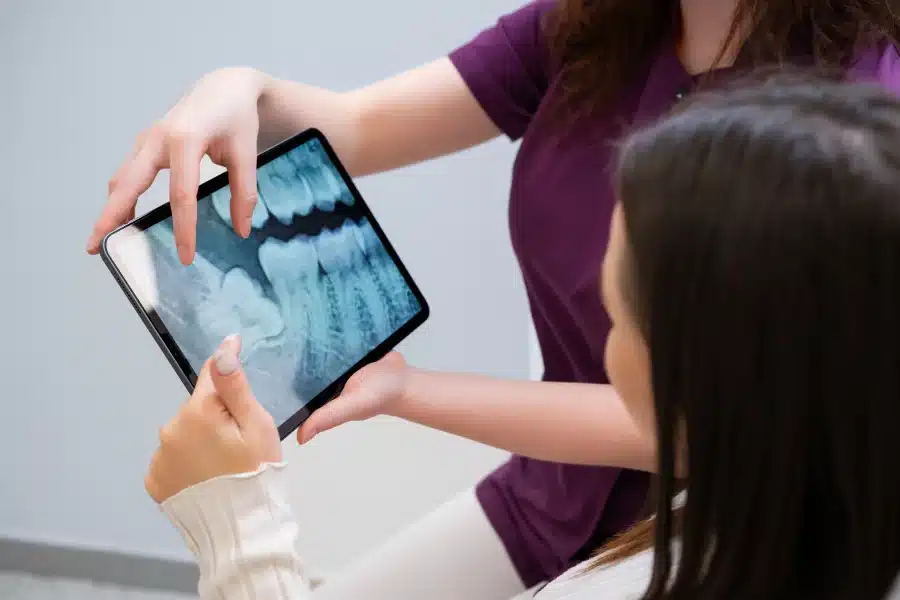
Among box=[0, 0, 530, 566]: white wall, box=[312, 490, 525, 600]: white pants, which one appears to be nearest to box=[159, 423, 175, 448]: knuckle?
box=[312, 490, 525, 600]: white pants

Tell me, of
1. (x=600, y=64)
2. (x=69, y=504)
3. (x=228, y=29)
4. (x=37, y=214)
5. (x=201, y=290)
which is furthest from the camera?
(x=69, y=504)

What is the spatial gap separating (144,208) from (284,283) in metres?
0.47

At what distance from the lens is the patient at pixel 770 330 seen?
330 millimetres

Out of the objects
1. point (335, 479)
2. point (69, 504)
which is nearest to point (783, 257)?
point (335, 479)

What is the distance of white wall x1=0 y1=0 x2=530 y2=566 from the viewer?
1.06 metres

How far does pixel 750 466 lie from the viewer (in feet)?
1.20

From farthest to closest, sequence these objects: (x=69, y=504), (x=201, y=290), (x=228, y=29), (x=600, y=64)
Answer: (x=69, y=504) < (x=228, y=29) < (x=600, y=64) < (x=201, y=290)

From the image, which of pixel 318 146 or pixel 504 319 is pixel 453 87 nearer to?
pixel 318 146

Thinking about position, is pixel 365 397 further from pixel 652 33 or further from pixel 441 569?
pixel 652 33

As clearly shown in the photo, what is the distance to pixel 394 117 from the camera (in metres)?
0.73

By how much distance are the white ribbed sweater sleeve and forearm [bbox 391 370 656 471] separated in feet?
0.51

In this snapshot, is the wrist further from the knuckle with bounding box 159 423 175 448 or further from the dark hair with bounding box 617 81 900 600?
the dark hair with bounding box 617 81 900 600

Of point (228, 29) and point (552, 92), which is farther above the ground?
point (228, 29)

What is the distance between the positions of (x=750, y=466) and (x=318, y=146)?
0.41m
